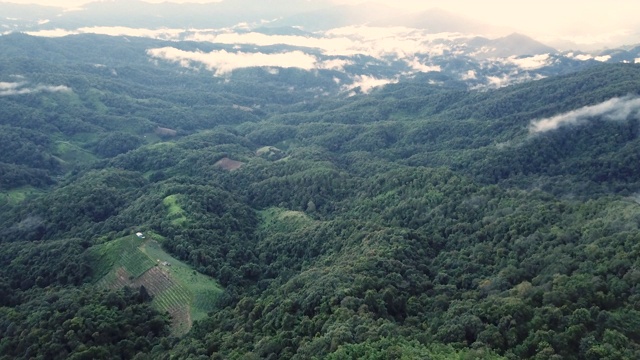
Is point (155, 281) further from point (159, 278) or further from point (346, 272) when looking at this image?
point (346, 272)

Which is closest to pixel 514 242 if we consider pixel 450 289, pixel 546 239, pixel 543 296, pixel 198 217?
pixel 546 239

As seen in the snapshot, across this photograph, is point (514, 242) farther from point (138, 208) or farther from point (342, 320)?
point (138, 208)

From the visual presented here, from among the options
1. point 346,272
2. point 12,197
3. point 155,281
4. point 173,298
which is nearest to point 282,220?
point 155,281

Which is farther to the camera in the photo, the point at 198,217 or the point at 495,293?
the point at 198,217

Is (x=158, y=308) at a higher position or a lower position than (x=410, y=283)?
lower

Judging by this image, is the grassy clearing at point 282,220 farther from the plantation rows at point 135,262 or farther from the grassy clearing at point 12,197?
the grassy clearing at point 12,197
